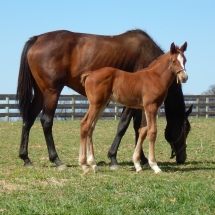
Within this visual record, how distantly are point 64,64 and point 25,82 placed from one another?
0.83 metres

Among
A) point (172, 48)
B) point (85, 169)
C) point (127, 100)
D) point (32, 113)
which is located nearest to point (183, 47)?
point (172, 48)

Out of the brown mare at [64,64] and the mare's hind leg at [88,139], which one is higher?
the brown mare at [64,64]

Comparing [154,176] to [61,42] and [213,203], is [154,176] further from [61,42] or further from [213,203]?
[61,42]

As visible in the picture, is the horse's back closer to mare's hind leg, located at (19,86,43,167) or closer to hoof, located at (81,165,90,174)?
mare's hind leg, located at (19,86,43,167)

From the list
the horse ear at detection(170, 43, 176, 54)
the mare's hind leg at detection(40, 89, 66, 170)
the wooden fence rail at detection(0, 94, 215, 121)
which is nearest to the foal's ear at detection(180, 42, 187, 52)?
the horse ear at detection(170, 43, 176, 54)

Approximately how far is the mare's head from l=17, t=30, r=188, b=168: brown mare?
5.29 ft

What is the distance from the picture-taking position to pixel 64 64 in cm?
944

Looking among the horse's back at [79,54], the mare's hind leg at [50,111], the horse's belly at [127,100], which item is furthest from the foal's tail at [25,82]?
the horse's belly at [127,100]

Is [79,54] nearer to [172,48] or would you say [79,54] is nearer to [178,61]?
[172,48]

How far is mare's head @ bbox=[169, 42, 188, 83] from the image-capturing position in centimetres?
801

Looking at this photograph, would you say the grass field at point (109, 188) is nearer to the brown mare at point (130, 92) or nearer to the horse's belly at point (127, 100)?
the brown mare at point (130, 92)

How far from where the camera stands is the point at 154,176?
25.3 ft

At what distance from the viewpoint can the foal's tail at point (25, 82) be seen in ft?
31.5

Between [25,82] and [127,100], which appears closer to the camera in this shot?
[127,100]
